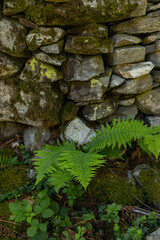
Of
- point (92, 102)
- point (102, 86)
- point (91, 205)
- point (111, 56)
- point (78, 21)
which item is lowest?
point (91, 205)

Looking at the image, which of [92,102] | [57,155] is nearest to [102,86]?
[92,102]

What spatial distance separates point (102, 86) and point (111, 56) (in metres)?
0.53

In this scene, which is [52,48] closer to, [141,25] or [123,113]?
[141,25]

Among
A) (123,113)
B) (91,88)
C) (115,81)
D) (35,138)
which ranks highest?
(115,81)

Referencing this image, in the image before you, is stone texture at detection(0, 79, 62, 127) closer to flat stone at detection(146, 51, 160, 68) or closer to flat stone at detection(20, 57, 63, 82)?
flat stone at detection(20, 57, 63, 82)

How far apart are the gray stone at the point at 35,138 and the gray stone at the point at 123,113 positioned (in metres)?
1.11

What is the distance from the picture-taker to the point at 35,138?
3477 millimetres

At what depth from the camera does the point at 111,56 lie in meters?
3.20

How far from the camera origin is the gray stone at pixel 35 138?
11.4 ft

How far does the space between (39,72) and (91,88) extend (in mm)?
887

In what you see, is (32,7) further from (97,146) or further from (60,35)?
(97,146)

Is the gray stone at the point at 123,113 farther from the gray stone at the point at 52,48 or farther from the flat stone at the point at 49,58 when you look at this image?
the gray stone at the point at 52,48

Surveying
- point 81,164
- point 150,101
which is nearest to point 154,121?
point 150,101

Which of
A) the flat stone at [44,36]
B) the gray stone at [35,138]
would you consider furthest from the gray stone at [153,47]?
the gray stone at [35,138]
